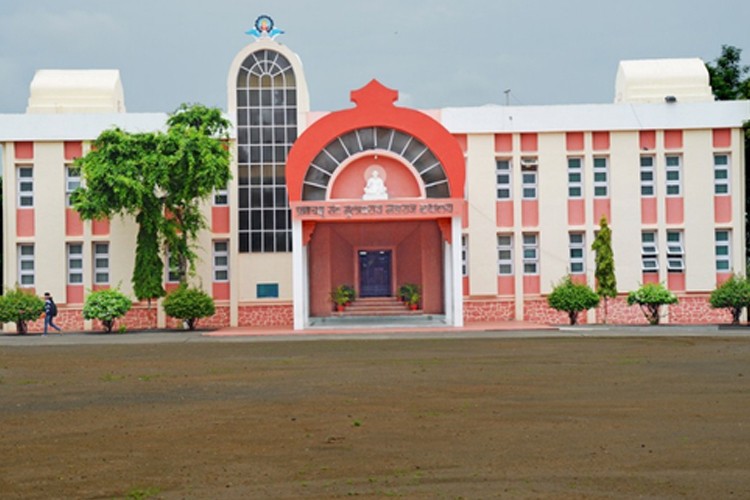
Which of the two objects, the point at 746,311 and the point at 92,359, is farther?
the point at 746,311

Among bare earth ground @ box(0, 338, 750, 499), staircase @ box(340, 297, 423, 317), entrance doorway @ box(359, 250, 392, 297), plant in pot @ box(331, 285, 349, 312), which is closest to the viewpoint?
bare earth ground @ box(0, 338, 750, 499)

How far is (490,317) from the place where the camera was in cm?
3506

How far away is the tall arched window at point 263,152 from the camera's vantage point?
115ft

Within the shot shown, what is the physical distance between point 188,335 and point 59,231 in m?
7.55

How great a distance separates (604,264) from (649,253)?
4.09 m

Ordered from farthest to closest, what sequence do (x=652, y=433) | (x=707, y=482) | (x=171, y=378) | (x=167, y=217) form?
(x=167, y=217) → (x=171, y=378) → (x=652, y=433) → (x=707, y=482)

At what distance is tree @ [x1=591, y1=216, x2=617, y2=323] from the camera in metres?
31.5

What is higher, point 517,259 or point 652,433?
point 517,259

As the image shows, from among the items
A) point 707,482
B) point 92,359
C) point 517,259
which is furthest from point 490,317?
point 707,482

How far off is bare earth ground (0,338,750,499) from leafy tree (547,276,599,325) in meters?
12.1

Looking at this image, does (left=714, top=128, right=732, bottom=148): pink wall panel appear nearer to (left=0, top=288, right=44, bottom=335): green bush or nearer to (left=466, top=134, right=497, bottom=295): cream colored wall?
(left=466, top=134, right=497, bottom=295): cream colored wall

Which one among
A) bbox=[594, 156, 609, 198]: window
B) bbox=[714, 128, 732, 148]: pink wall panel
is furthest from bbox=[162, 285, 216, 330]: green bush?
bbox=[714, 128, 732, 148]: pink wall panel

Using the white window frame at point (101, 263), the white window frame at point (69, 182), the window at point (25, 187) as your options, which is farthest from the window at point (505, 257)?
the window at point (25, 187)

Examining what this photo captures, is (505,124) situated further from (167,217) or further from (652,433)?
(652,433)
